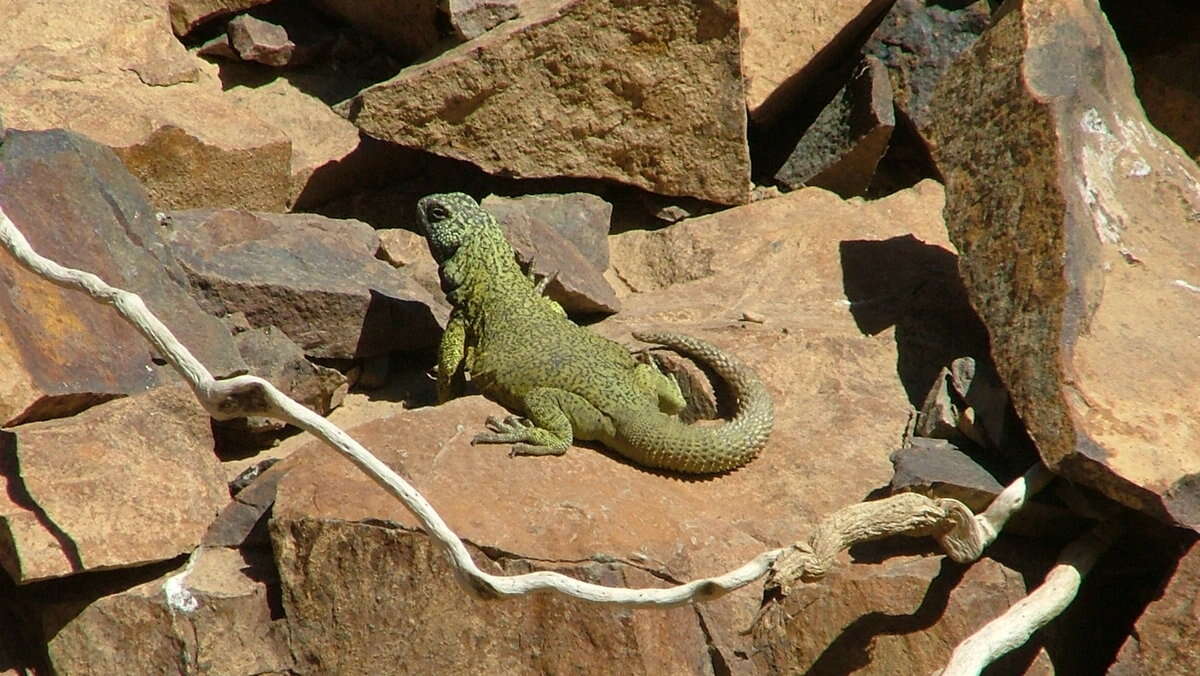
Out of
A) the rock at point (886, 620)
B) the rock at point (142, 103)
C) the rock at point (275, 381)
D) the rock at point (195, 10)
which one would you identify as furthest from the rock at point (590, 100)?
the rock at point (886, 620)

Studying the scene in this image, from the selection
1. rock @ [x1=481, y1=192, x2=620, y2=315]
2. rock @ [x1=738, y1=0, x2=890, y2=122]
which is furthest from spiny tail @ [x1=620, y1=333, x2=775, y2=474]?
rock @ [x1=738, y1=0, x2=890, y2=122]

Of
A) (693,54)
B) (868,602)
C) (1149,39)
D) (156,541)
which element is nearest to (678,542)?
(868,602)

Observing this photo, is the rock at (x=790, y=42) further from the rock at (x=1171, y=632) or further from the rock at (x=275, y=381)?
the rock at (x=1171, y=632)

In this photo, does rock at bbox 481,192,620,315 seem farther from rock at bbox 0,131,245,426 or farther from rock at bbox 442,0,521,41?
rock at bbox 0,131,245,426

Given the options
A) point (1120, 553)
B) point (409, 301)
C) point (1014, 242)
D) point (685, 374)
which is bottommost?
point (409, 301)

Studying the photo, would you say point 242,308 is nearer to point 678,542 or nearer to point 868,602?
point 678,542
